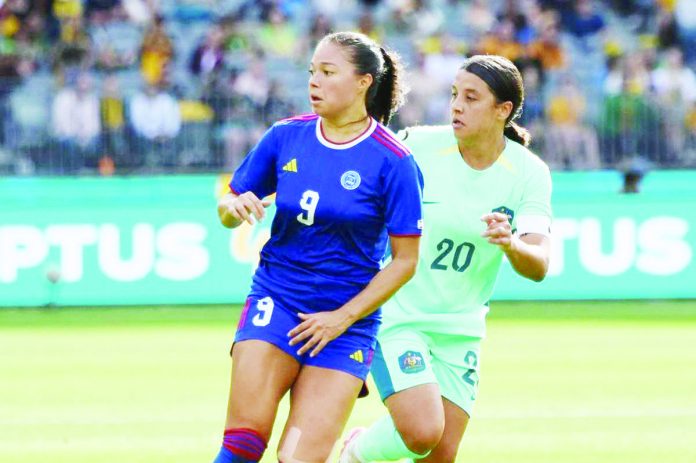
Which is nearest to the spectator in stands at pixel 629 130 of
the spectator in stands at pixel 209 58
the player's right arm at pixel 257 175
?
the spectator in stands at pixel 209 58

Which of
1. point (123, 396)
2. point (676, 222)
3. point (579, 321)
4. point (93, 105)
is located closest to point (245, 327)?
point (123, 396)

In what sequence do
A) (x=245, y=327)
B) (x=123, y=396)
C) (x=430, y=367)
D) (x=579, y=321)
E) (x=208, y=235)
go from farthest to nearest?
(x=208, y=235)
(x=579, y=321)
(x=123, y=396)
(x=430, y=367)
(x=245, y=327)

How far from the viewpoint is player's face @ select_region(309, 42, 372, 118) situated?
5902 millimetres

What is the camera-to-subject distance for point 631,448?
8477 mm

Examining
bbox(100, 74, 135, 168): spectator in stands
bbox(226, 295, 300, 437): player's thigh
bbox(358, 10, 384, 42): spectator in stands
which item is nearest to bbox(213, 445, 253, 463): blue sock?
bbox(226, 295, 300, 437): player's thigh

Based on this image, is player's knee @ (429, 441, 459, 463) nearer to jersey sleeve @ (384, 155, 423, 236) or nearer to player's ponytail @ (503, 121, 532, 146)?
jersey sleeve @ (384, 155, 423, 236)

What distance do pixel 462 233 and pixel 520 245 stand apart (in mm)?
577

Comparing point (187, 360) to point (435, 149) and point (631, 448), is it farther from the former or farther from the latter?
point (435, 149)

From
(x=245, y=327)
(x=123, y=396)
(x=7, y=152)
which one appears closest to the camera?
(x=245, y=327)

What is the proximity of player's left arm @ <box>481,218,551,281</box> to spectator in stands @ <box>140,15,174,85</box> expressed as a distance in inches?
555

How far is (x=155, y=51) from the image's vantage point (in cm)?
2077

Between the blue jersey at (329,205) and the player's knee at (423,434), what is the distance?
0.83m

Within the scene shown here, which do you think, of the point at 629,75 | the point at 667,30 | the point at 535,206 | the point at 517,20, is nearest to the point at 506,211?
the point at 535,206

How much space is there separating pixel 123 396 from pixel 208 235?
20.0 ft
